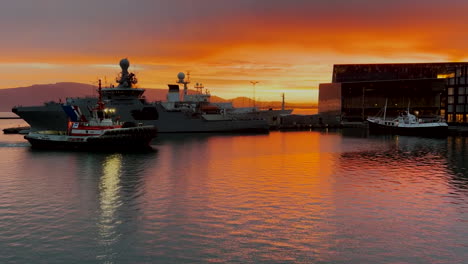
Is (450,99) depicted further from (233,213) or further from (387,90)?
(233,213)

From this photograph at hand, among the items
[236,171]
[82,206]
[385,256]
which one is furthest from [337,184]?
[82,206]

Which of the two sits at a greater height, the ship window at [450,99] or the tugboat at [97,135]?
the ship window at [450,99]

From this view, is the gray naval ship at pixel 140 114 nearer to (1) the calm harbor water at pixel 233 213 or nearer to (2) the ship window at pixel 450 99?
(1) the calm harbor water at pixel 233 213

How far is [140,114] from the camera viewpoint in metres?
99.4

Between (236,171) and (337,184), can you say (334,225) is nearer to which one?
(337,184)

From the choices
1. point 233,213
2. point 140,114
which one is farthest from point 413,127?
point 233,213

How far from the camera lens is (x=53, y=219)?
2312 centimetres

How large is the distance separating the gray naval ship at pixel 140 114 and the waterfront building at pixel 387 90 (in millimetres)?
49718

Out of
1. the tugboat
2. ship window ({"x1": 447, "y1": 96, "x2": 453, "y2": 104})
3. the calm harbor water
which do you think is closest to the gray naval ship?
the tugboat

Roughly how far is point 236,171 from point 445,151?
37045 millimetres

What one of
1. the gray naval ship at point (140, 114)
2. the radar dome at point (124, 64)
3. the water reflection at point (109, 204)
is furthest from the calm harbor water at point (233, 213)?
the radar dome at point (124, 64)

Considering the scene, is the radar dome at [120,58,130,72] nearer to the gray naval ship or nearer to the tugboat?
the gray naval ship

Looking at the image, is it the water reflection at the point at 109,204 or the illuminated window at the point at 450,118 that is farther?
the illuminated window at the point at 450,118

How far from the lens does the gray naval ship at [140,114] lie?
87938 mm
